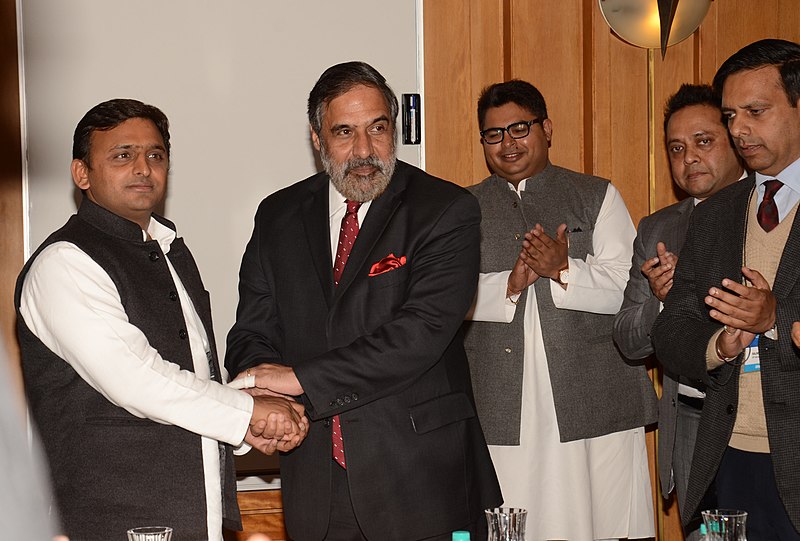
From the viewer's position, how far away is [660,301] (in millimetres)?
3201

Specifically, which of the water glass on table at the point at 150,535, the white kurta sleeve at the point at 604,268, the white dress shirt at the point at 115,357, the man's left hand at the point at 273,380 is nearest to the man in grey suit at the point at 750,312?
the white kurta sleeve at the point at 604,268

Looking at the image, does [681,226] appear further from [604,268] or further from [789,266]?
[789,266]

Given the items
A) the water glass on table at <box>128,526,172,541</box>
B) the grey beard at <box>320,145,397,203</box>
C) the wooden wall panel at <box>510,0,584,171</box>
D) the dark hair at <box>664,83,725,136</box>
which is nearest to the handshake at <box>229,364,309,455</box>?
the grey beard at <box>320,145,397,203</box>

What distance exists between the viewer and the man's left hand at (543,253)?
343cm

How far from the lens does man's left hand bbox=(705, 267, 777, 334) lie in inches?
87.7

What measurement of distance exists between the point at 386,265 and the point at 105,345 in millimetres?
746

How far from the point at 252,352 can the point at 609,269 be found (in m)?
1.49

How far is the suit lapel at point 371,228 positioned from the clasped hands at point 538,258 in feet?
2.82

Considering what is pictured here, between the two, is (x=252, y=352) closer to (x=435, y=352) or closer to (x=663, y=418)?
(x=435, y=352)

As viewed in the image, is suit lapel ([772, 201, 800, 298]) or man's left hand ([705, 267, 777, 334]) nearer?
man's left hand ([705, 267, 777, 334])

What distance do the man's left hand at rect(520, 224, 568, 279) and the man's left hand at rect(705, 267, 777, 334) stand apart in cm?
116

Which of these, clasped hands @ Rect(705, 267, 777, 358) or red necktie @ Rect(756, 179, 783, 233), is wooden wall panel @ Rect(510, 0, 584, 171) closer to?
red necktie @ Rect(756, 179, 783, 233)

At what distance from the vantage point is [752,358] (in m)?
2.40

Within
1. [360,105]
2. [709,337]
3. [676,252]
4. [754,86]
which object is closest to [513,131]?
[676,252]
